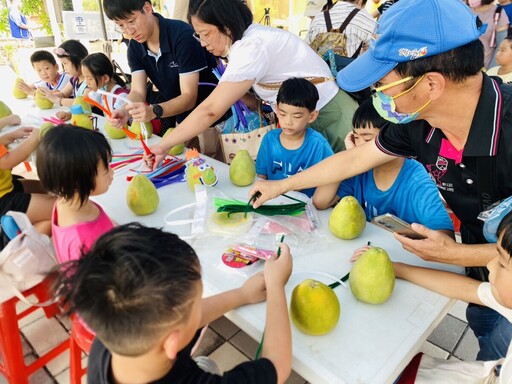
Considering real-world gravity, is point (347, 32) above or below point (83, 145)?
above

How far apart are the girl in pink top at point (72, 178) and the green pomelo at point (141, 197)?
169 mm

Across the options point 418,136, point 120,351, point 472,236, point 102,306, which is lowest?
point 472,236

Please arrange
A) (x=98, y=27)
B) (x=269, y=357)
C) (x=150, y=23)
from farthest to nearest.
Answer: (x=98, y=27)
(x=150, y=23)
(x=269, y=357)

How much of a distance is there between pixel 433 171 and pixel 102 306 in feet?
3.98

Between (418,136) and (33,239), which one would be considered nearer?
(33,239)

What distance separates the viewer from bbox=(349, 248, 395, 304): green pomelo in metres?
1.01

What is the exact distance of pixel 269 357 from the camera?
84 centimetres

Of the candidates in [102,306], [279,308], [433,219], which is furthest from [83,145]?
[433,219]

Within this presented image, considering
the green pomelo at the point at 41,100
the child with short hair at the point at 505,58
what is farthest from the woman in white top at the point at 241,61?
the child with short hair at the point at 505,58

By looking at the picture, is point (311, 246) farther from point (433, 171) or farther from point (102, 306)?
point (102, 306)

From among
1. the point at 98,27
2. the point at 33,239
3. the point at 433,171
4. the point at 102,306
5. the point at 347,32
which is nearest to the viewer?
the point at 102,306

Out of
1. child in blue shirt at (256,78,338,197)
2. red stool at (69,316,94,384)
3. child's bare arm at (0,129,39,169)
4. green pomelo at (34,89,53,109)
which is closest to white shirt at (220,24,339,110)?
child in blue shirt at (256,78,338,197)

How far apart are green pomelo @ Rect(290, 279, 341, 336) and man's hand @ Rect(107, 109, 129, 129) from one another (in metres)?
1.67

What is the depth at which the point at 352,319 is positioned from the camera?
1.00m
